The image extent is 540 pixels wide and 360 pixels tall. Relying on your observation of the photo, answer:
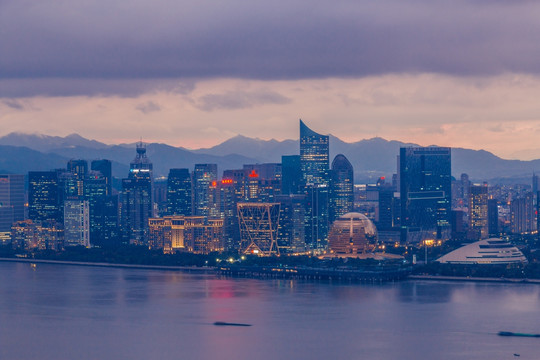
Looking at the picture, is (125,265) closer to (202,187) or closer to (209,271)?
(209,271)

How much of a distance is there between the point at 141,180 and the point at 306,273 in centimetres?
4235

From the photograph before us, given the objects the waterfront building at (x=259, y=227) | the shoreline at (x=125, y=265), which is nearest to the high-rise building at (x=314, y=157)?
the waterfront building at (x=259, y=227)

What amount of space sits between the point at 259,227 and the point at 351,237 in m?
9.28

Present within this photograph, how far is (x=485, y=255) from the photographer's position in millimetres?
89938

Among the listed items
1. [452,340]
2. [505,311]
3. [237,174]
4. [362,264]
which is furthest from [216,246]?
[452,340]

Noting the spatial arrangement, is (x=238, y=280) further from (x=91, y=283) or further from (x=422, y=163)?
(x=422, y=163)

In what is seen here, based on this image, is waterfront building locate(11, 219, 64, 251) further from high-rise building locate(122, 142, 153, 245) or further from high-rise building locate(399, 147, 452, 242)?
high-rise building locate(399, 147, 452, 242)

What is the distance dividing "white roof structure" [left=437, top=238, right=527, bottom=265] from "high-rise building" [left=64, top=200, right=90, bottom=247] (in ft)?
139

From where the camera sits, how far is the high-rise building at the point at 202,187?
12669 cm


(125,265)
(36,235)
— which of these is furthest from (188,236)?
(36,235)

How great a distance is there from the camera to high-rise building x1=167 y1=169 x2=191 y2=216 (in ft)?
417

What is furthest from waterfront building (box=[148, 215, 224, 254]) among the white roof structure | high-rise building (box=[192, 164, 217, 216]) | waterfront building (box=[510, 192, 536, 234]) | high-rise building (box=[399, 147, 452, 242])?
waterfront building (box=[510, 192, 536, 234])

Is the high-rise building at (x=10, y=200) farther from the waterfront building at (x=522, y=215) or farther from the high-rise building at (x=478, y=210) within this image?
the waterfront building at (x=522, y=215)

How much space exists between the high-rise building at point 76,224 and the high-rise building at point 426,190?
3282 cm
